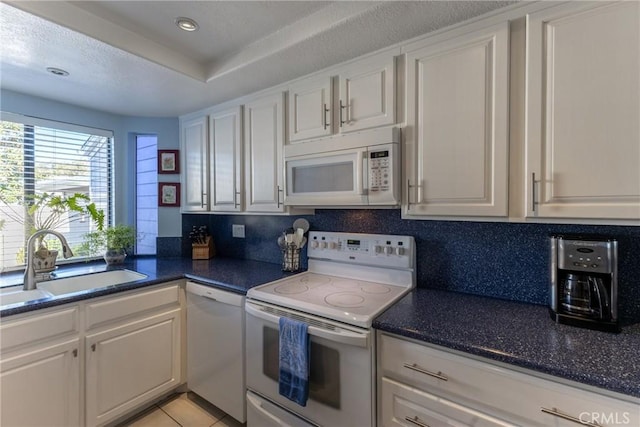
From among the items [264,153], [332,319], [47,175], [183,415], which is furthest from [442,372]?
[47,175]

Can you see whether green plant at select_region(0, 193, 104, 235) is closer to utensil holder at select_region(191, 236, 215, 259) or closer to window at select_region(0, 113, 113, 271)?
window at select_region(0, 113, 113, 271)

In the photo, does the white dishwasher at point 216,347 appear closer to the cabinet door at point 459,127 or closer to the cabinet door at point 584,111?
the cabinet door at point 459,127

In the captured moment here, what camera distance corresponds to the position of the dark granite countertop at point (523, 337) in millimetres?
858

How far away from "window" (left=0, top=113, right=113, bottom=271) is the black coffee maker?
2969 mm

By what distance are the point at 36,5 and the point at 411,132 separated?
173 centimetres

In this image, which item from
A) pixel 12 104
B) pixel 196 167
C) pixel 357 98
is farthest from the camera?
pixel 196 167

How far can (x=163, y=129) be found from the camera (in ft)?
8.73

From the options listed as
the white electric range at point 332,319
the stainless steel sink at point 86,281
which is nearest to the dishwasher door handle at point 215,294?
the white electric range at point 332,319

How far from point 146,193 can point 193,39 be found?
1621 mm

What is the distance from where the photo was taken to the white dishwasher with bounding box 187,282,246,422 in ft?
5.67

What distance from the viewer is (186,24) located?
1.51m

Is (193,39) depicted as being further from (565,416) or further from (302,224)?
(565,416)

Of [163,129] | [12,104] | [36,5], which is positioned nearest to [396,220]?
[36,5]

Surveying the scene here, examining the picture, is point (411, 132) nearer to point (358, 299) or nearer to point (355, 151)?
point (355, 151)
